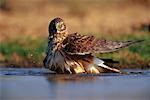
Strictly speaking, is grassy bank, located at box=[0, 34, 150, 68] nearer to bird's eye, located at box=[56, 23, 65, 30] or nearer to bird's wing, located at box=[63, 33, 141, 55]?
bird's wing, located at box=[63, 33, 141, 55]

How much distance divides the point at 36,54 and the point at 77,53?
3181mm

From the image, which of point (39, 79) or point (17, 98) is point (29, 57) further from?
point (17, 98)

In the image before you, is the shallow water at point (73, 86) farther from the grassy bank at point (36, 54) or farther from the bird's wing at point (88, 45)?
the grassy bank at point (36, 54)

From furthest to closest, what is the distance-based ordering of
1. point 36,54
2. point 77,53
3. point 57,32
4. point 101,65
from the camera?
point 36,54
point 57,32
point 101,65
point 77,53

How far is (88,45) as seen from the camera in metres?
13.1

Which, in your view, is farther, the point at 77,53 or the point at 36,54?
the point at 36,54

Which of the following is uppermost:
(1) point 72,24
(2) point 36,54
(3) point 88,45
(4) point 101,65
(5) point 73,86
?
(1) point 72,24

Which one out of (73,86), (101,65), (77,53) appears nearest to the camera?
(73,86)

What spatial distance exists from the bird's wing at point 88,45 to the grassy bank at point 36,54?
1921 millimetres

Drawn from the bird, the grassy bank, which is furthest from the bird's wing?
the grassy bank

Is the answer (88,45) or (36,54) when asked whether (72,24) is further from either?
(88,45)

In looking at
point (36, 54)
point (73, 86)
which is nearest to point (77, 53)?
point (73, 86)

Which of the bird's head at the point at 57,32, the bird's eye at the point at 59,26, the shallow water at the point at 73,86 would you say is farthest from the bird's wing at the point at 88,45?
the shallow water at the point at 73,86

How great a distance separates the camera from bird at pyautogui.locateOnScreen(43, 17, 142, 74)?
13008 millimetres
